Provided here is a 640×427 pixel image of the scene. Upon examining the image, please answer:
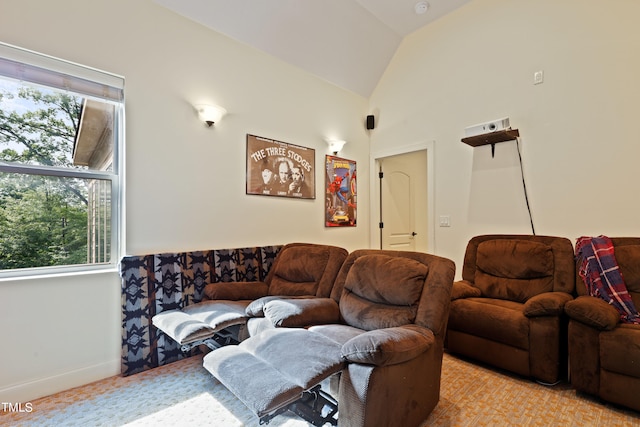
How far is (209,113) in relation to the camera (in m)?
2.87

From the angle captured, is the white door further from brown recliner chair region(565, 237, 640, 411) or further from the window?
the window

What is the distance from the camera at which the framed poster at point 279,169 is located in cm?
329

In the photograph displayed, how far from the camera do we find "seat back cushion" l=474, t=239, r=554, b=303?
266cm

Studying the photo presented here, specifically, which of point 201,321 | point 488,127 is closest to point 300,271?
point 201,321

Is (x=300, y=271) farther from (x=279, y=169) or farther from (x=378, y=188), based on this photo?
(x=378, y=188)

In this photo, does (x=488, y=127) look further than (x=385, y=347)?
Yes

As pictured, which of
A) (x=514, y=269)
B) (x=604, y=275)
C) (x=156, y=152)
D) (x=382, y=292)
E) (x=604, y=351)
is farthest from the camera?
(x=514, y=269)

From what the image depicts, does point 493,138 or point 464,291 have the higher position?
point 493,138

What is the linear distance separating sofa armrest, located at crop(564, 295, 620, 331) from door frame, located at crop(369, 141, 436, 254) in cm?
171

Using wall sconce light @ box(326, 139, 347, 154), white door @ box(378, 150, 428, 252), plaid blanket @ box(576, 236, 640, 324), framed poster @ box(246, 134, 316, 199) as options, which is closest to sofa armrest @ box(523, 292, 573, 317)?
plaid blanket @ box(576, 236, 640, 324)

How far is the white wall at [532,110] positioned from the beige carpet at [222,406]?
1.49 m

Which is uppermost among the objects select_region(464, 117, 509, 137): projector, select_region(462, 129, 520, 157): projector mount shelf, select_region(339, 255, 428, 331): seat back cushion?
select_region(464, 117, 509, 137): projector

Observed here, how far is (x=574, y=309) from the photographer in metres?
2.08

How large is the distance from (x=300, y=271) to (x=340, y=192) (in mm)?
→ 1638
